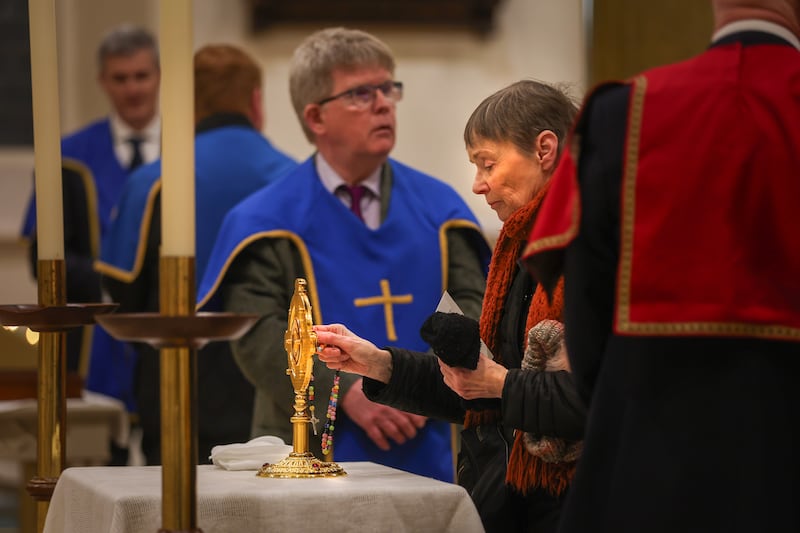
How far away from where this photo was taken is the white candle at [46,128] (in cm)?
276

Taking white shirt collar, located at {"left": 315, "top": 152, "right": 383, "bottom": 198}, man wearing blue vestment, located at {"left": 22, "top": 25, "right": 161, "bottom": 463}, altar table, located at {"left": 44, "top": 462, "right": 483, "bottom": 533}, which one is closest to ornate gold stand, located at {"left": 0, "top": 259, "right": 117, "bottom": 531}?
altar table, located at {"left": 44, "top": 462, "right": 483, "bottom": 533}

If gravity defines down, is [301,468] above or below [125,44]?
below

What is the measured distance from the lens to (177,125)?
2104 mm

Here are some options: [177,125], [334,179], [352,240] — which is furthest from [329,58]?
[177,125]

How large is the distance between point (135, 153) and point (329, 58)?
3.64 meters

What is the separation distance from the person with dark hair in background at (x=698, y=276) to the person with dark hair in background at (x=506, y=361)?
0.46 metres

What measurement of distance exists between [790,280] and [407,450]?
1.99 m

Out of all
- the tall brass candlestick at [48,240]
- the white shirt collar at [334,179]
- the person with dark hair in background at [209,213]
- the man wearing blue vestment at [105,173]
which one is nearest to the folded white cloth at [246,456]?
the tall brass candlestick at [48,240]

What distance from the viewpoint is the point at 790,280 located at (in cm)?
209

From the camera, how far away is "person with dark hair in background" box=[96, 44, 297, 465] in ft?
16.8

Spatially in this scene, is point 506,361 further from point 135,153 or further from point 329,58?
point 135,153

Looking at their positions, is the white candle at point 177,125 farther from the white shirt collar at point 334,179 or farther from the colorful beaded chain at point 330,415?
the white shirt collar at point 334,179

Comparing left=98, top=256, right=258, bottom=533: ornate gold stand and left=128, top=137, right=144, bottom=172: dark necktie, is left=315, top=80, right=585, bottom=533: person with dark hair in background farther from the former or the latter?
left=128, top=137, right=144, bottom=172: dark necktie

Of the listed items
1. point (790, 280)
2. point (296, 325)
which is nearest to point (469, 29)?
point (296, 325)
